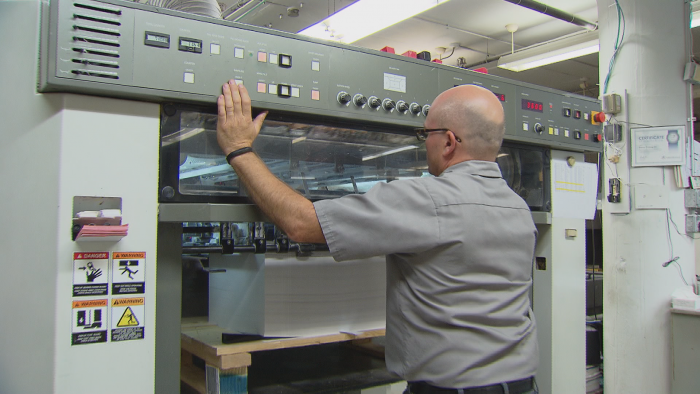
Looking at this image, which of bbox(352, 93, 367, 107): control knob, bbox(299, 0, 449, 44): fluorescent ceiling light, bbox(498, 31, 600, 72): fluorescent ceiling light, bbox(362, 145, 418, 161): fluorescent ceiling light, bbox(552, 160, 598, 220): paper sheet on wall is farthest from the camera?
bbox(498, 31, 600, 72): fluorescent ceiling light

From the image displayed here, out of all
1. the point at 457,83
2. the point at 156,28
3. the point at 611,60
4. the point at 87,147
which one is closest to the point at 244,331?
the point at 87,147

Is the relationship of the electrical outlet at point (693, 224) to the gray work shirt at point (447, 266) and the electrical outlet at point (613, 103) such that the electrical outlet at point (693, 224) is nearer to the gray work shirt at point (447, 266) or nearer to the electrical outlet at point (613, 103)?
the electrical outlet at point (613, 103)

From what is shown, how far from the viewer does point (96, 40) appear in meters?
0.83

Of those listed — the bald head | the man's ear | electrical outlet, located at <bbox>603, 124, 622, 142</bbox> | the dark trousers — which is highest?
electrical outlet, located at <bbox>603, 124, 622, 142</bbox>

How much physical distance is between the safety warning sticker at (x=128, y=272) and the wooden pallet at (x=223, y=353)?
28cm

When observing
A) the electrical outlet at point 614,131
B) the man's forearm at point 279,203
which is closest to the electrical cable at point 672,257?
the electrical outlet at point 614,131

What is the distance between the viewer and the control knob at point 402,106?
1.20m

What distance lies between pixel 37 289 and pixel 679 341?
10.2 ft

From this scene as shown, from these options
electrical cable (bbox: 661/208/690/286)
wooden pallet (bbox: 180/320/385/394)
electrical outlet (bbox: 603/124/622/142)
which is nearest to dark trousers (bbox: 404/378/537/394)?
wooden pallet (bbox: 180/320/385/394)

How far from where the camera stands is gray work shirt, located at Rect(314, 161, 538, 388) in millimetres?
962

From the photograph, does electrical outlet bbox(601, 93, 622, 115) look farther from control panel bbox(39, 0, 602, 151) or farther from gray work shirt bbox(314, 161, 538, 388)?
gray work shirt bbox(314, 161, 538, 388)

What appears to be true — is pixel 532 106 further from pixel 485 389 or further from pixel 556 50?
pixel 556 50

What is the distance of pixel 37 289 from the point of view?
0.84m

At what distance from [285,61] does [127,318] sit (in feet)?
1.94
